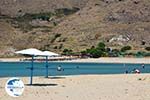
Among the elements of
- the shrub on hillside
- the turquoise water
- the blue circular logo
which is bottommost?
the turquoise water

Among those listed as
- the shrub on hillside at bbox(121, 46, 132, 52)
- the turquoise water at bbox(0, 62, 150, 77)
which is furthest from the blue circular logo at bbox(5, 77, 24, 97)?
the shrub on hillside at bbox(121, 46, 132, 52)

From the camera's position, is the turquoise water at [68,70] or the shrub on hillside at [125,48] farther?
the shrub on hillside at [125,48]

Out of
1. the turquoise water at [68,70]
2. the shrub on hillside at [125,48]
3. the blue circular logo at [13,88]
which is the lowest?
the turquoise water at [68,70]

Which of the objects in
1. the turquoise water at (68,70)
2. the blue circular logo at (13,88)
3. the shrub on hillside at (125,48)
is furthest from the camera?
the shrub on hillside at (125,48)

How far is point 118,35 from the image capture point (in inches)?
7293

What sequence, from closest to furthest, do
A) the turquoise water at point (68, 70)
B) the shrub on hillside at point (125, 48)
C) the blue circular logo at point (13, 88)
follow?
1. the blue circular logo at point (13, 88)
2. the turquoise water at point (68, 70)
3. the shrub on hillside at point (125, 48)

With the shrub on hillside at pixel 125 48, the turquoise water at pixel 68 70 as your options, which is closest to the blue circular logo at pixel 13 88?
the turquoise water at pixel 68 70

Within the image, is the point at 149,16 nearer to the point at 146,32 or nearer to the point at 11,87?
the point at 146,32

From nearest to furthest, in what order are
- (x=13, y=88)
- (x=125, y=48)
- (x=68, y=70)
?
(x=13, y=88), (x=68, y=70), (x=125, y=48)

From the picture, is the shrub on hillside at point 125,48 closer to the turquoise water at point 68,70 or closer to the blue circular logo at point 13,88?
the turquoise water at point 68,70

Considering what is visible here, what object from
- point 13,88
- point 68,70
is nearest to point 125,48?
point 68,70

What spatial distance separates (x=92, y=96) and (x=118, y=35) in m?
161

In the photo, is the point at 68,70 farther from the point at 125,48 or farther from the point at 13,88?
the point at 125,48

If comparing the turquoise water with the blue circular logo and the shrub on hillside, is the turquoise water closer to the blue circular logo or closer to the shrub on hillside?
the blue circular logo
